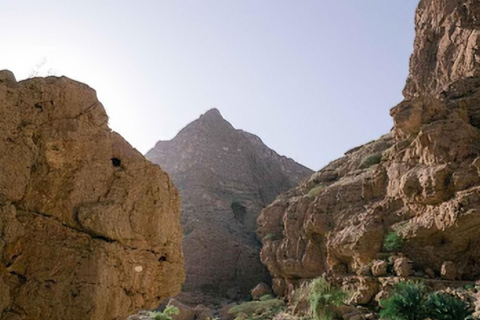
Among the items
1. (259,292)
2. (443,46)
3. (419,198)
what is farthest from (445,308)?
(259,292)

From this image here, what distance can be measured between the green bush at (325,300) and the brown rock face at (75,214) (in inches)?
419

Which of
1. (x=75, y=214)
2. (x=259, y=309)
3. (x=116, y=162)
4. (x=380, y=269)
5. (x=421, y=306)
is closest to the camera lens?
(x=75, y=214)

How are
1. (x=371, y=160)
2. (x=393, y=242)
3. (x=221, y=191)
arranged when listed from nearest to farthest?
(x=393, y=242), (x=371, y=160), (x=221, y=191)

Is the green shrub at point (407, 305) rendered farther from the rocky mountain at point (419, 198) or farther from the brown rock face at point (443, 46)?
the brown rock face at point (443, 46)

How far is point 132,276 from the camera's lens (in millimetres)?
6316

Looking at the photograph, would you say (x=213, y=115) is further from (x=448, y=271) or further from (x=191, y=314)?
(x=448, y=271)

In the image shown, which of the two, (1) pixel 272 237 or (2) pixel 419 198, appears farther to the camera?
A: (1) pixel 272 237

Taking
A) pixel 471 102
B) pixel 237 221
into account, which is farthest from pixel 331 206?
pixel 237 221

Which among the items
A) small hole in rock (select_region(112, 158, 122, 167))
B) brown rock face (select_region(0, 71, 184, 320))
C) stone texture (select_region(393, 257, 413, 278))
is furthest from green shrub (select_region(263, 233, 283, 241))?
small hole in rock (select_region(112, 158, 122, 167))

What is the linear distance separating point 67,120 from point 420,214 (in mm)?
14664

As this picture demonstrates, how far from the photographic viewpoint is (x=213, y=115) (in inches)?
2135

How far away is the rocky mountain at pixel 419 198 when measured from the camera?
1495cm

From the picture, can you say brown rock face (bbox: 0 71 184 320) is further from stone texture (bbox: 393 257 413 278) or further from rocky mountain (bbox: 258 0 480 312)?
rocky mountain (bbox: 258 0 480 312)

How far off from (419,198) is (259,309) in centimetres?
1352
